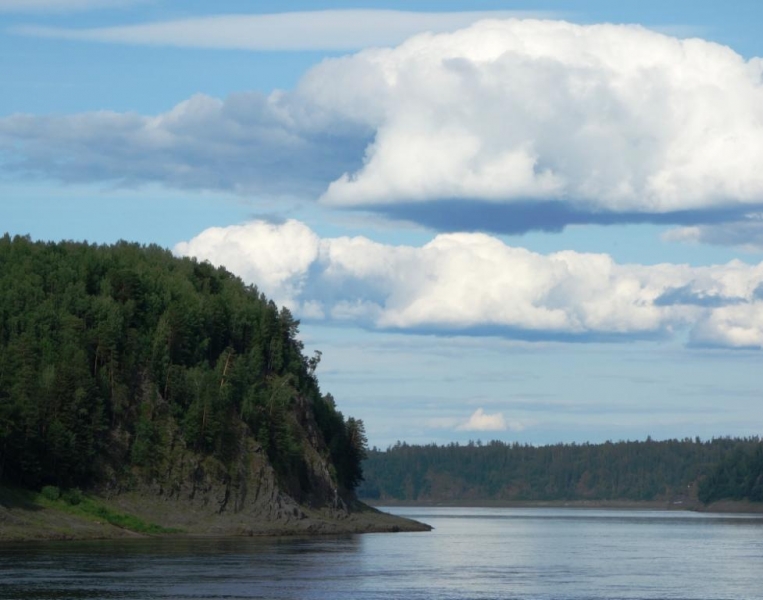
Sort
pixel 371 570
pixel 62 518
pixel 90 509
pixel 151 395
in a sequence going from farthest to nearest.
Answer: pixel 151 395
pixel 90 509
pixel 62 518
pixel 371 570

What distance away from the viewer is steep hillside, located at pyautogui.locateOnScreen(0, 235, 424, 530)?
138m

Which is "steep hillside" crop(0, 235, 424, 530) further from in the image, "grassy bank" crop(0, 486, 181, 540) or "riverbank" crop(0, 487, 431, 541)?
"grassy bank" crop(0, 486, 181, 540)

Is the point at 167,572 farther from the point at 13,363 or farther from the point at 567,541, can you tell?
the point at 567,541

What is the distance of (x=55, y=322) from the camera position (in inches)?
5807

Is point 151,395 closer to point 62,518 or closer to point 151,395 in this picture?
point 151,395

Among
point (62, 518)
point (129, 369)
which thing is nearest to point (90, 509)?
point (62, 518)

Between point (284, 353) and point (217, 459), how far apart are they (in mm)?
29887

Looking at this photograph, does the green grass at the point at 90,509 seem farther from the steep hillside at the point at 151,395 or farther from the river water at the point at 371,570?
the river water at the point at 371,570

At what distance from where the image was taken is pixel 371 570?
95375 millimetres

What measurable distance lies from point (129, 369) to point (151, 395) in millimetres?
3722

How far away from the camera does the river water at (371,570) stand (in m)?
77.6

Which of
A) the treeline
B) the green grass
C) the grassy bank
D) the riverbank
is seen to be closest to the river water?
the grassy bank

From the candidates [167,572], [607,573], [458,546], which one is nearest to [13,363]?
[458,546]

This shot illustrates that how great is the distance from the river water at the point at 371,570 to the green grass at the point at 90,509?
234 inches
